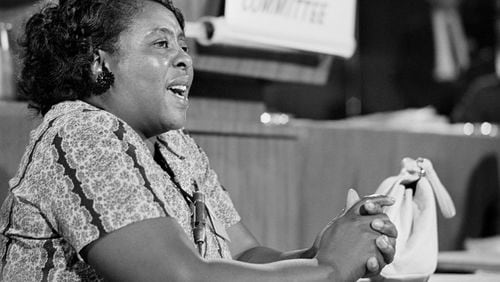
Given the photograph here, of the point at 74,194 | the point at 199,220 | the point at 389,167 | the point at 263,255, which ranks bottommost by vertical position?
the point at 389,167

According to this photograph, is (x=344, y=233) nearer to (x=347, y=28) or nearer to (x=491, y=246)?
(x=347, y=28)

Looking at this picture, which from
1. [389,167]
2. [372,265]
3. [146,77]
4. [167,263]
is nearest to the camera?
[167,263]

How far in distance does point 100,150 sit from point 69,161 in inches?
2.0

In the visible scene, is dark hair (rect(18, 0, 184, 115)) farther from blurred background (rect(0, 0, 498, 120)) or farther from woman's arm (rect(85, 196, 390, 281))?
blurred background (rect(0, 0, 498, 120))

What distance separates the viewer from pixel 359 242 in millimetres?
1484

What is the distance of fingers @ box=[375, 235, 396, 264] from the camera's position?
1492 millimetres

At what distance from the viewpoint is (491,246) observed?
3.05 meters

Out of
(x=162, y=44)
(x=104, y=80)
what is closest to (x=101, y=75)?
(x=104, y=80)

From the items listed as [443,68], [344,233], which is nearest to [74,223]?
[344,233]

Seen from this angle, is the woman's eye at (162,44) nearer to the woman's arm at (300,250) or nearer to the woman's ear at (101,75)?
the woman's ear at (101,75)

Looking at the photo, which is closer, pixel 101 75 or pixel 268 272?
pixel 268 272

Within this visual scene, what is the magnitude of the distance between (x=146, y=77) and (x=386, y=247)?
1.70 feet

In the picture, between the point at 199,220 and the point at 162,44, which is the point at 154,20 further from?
the point at 199,220

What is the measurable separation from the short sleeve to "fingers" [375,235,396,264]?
371 mm
